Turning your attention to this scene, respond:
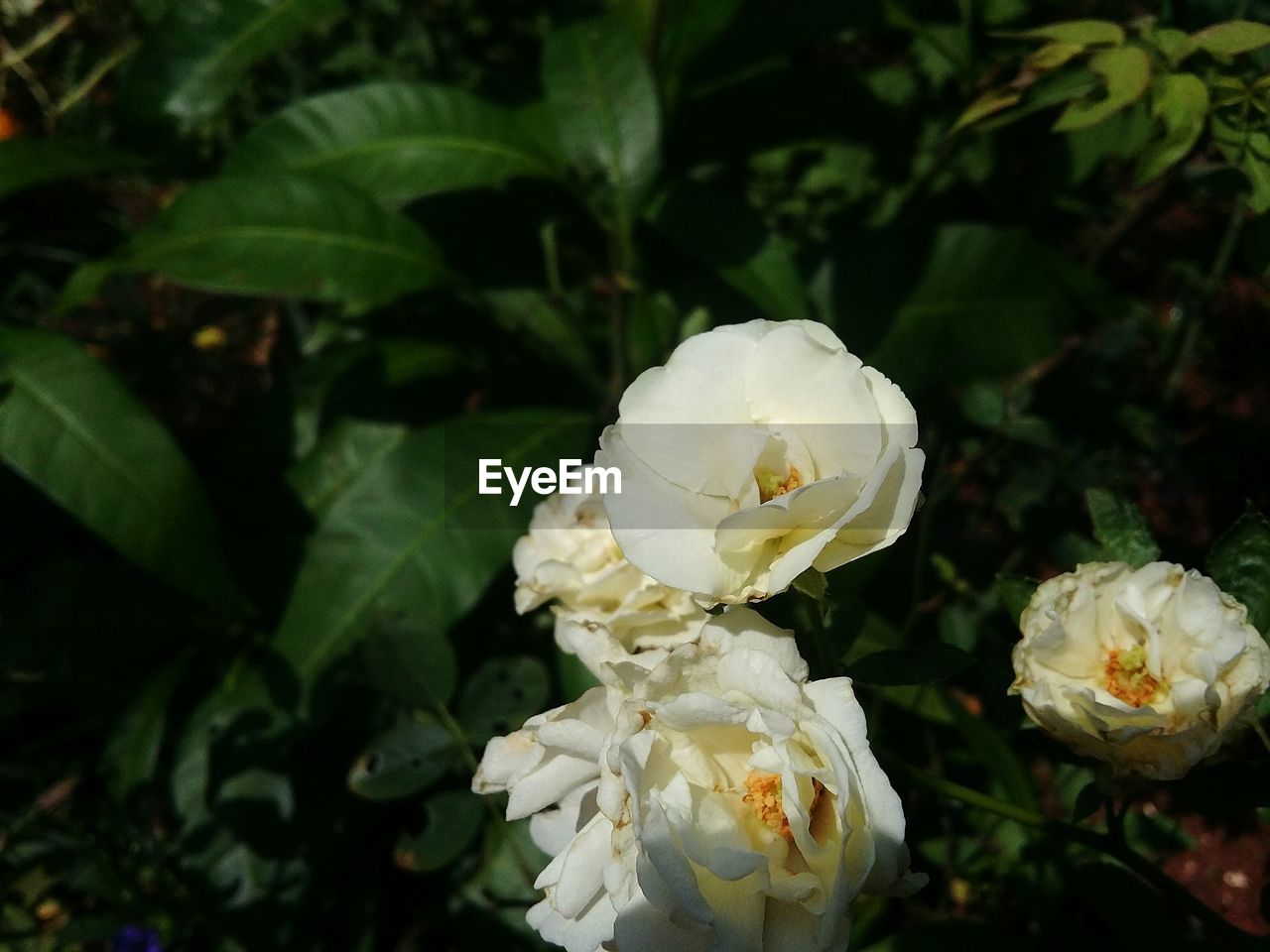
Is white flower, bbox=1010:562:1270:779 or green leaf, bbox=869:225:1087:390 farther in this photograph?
green leaf, bbox=869:225:1087:390

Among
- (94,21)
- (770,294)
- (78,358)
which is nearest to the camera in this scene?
(78,358)

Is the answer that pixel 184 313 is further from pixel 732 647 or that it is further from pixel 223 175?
pixel 732 647

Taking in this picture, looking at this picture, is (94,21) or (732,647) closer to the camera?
(732,647)

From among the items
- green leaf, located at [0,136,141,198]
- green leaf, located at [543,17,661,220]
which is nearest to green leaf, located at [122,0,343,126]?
green leaf, located at [0,136,141,198]

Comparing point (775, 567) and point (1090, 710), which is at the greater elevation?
point (775, 567)

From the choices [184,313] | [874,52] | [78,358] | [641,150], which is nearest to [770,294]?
[641,150]

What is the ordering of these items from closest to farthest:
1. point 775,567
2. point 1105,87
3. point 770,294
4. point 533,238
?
point 775,567 → point 1105,87 → point 770,294 → point 533,238

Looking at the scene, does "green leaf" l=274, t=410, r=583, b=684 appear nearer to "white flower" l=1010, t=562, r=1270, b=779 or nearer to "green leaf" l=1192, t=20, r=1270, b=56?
"white flower" l=1010, t=562, r=1270, b=779

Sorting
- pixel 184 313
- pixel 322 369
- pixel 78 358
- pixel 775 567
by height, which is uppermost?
pixel 775 567
